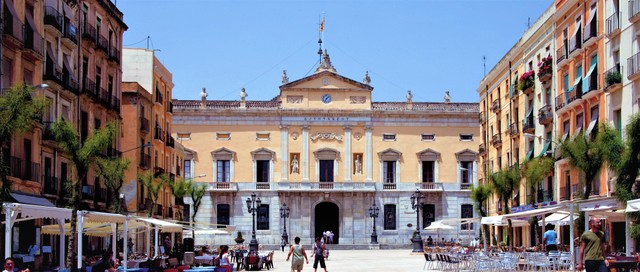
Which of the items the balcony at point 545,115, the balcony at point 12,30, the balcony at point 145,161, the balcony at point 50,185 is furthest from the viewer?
the balcony at point 145,161

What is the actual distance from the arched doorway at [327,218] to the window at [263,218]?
401cm

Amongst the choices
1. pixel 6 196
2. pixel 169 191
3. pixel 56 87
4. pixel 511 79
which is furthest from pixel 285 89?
pixel 6 196

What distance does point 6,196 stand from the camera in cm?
2186

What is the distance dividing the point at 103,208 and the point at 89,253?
2089 millimetres

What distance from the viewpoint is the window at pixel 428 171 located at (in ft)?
232

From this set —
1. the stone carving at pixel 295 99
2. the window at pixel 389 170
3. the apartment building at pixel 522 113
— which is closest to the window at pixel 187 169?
the stone carving at pixel 295 99

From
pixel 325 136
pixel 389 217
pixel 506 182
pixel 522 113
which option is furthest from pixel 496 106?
pixel 325 136

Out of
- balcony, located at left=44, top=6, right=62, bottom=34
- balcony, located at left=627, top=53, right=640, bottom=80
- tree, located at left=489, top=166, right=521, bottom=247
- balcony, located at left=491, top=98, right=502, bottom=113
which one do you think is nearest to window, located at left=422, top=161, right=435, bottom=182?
balcony, located at left=491, top=98, right=502, bottom=113

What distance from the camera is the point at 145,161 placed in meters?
48.1

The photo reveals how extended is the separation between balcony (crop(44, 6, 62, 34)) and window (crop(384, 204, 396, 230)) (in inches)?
1562

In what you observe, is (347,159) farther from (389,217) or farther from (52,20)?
(52,20)

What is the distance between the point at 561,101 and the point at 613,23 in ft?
25.3

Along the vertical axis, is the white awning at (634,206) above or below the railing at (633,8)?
below

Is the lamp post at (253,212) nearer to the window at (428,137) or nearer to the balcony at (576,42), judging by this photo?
the window at (428,137)
